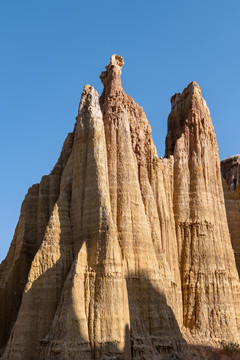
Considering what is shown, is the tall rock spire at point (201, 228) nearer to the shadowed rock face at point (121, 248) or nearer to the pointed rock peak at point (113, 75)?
Answer: the shadowed rock face at point (121, 248)

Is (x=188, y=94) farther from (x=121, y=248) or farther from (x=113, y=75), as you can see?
(x=121, y=248)

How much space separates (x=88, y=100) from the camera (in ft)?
102

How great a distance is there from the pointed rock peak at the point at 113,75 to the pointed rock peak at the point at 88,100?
168 centimetres

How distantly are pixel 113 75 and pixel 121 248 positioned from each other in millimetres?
11992

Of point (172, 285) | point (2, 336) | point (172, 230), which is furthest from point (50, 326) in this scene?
point (172, 230)

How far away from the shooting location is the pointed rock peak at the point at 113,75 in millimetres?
33031

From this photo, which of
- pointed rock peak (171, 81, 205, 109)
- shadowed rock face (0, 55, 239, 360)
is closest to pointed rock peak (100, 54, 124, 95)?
shadowed rock face (0, 55, 239, 360)

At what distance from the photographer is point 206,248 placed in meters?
33.4

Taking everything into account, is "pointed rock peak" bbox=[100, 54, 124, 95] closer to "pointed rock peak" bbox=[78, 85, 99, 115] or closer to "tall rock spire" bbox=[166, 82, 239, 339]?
"pointed rock peak" bbox=[78, 85, 99, 115]

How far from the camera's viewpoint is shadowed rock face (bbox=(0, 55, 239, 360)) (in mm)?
24781

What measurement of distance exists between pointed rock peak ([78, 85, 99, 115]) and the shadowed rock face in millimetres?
93

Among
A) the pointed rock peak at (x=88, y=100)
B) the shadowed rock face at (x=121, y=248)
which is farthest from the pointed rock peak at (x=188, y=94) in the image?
the pointed rock peak at (x=88, y=100)

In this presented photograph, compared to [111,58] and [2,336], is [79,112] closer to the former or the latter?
[111,58]

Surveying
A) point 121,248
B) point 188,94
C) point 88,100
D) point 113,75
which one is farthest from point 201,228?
point 113,75
